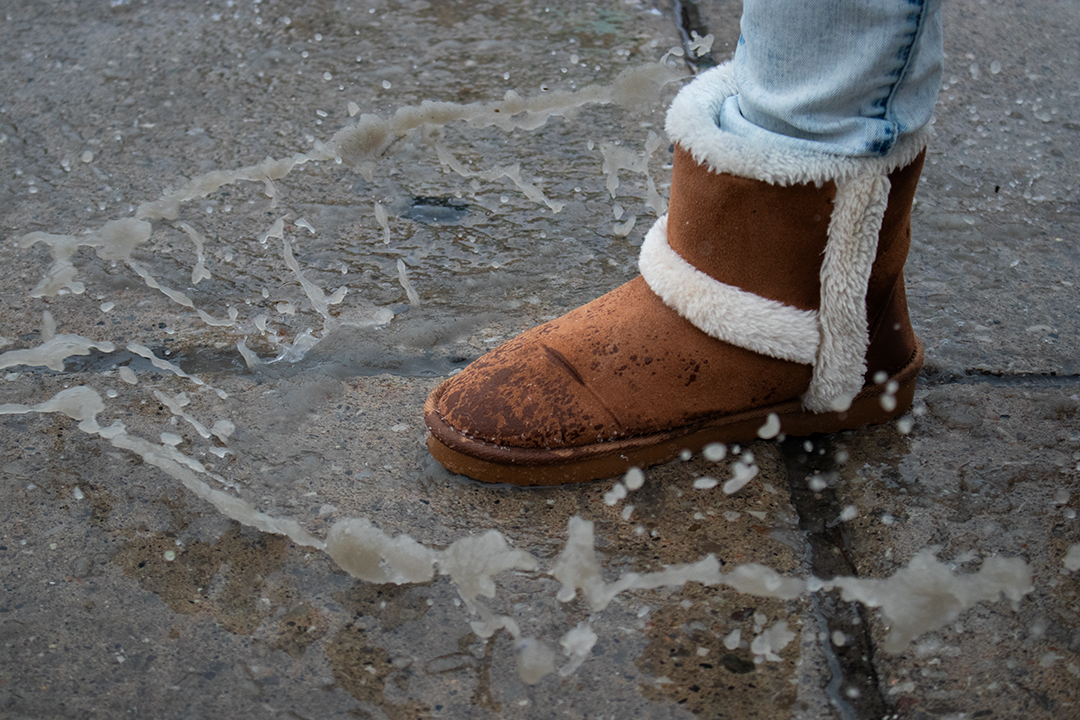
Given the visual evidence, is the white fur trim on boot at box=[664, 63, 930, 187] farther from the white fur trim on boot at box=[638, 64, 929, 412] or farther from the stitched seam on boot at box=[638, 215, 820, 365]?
the stitched seam on boot at box=[638, 215, 820, 365]

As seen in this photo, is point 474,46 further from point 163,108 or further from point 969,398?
point 969,398

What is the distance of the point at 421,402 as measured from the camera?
3.85ft

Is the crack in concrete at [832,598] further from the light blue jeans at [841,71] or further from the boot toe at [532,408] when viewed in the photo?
the light blue jeans at [841,71]

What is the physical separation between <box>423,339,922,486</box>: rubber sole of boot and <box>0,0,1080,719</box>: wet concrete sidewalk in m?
0.02

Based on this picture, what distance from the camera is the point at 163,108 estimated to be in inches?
69.6

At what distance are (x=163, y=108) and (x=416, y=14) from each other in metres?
0.62

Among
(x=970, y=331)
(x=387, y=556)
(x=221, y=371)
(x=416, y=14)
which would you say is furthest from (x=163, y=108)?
(x=970, y=331)

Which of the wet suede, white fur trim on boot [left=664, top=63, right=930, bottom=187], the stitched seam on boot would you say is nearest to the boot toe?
the wet suede

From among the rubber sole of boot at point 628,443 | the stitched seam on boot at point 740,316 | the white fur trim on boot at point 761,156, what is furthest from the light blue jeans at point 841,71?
the rubber sole of boot at point 628,443

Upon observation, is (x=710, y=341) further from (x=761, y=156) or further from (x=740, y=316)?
(x=761, y=156)

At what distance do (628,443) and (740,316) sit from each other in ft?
0.61

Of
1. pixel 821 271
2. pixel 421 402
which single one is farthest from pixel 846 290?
pixel 421 402

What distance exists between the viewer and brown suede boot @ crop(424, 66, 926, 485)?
3.06ft

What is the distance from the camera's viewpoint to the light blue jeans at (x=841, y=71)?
2.74ft
